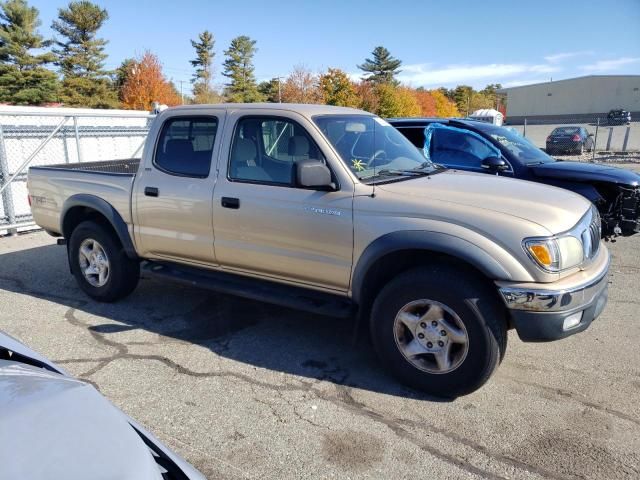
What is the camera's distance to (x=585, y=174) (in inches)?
254

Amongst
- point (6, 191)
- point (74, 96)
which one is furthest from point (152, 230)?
point (74, 96)

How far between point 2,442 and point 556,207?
3316 mm

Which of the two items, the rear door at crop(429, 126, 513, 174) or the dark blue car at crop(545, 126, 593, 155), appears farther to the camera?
the dark blue car at crop(545, 126, 593, 155)

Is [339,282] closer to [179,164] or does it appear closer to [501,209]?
[501,209]

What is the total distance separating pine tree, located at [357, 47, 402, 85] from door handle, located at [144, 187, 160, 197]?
212 feet

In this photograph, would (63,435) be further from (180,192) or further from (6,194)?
(6,194)

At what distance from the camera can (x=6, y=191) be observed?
891cm

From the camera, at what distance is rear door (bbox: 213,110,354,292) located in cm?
383

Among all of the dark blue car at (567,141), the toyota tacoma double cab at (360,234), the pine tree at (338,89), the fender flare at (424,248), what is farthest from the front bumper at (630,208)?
the pine tree at (338,89)

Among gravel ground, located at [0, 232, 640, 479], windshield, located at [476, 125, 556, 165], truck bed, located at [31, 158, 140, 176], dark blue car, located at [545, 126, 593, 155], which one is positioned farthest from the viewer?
dark blue car, located at [545, 126, 593, 155]

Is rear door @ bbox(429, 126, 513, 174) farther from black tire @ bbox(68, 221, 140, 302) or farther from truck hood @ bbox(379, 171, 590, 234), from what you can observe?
black tire @ bbox(68, 221, 140, 302)

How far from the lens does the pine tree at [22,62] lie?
132ft

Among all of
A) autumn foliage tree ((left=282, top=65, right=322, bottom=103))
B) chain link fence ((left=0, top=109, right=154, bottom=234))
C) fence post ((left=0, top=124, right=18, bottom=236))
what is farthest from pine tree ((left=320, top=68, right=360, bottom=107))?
fence post ((left=0, top=124, right=18, bottom=236))

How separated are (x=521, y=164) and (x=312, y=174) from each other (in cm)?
405
